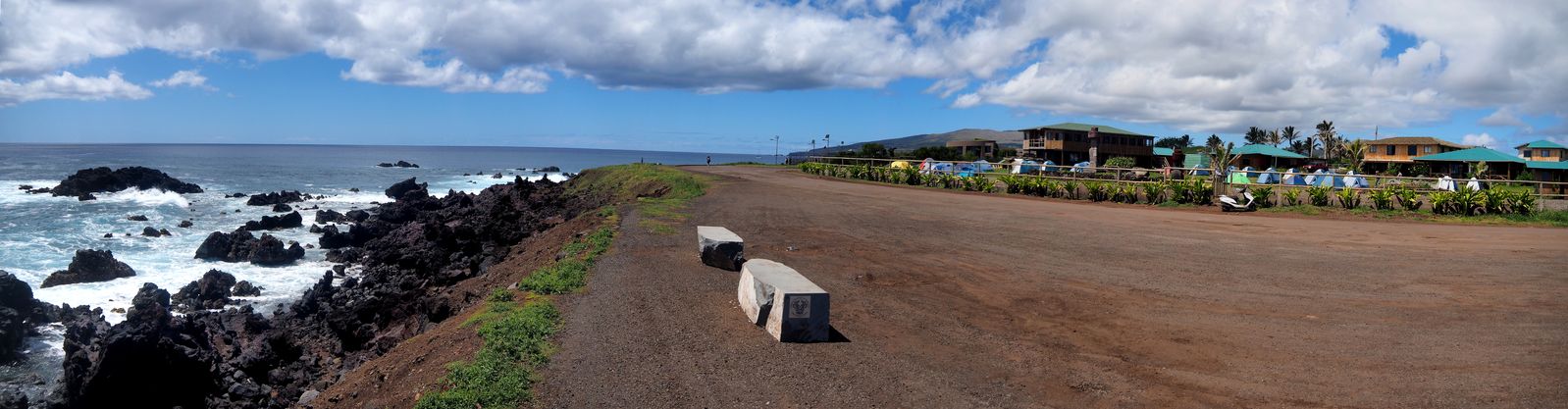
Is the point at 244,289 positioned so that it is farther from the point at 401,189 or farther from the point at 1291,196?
the point at 401,189

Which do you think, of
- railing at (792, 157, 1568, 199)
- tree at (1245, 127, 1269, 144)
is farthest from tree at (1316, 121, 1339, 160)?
railing at (792, 157, 1568, 199)

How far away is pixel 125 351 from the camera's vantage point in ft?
33.8

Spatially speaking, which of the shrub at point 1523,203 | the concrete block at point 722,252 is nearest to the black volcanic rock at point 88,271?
the concrete block at point 722,252

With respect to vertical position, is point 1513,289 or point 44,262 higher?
point 1513,289

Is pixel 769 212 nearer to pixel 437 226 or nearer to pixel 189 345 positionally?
pixel 437 226

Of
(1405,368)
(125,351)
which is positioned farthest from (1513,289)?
(125,351)

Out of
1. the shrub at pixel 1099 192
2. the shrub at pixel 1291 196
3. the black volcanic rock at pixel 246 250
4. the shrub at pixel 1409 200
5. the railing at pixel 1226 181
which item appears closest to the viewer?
the shrub at pixel 1409 200

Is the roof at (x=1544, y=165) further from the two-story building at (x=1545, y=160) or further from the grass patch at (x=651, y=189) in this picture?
the grass patch at (x=651, y=189)

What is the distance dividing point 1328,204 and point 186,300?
A: 27807mm

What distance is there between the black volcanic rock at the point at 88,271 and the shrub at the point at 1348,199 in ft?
101

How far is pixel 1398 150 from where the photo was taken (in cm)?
7262

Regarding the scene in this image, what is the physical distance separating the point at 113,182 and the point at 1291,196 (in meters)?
56.3

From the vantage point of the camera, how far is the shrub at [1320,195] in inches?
911

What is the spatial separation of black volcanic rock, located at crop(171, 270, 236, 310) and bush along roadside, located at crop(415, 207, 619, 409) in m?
10.5
